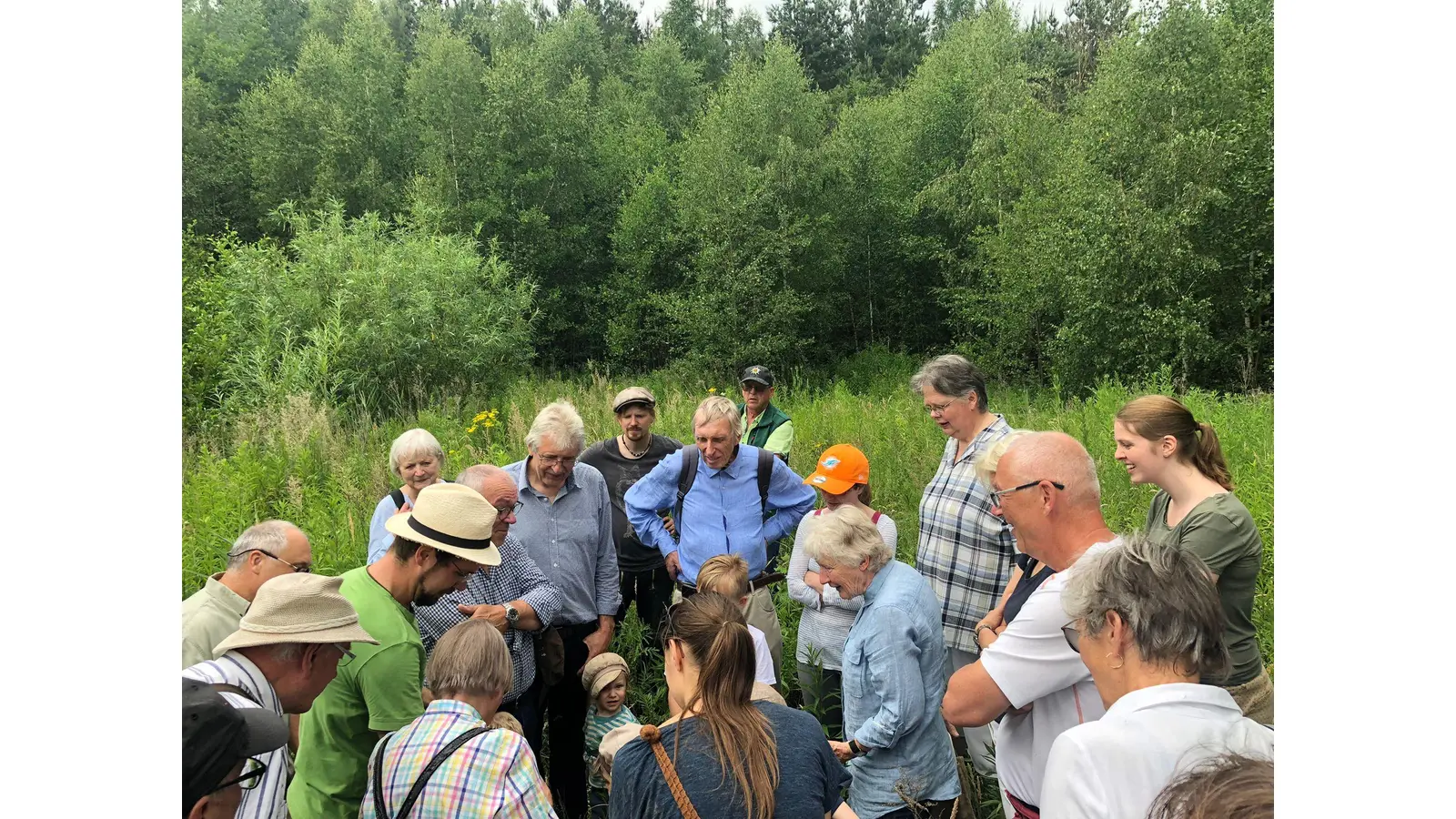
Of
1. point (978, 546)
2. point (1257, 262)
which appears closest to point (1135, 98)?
point (1257, 262)

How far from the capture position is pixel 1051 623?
2.06m

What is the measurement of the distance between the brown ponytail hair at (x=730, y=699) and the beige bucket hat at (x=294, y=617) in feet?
2.31

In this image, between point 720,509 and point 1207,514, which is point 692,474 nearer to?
point 720,509

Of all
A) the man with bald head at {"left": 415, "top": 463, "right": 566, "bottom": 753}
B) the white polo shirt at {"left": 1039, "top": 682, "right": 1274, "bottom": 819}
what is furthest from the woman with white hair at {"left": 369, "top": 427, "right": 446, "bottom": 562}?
the white polo shirt at {"left": 1039, "top": 682, "right": 1274, "bottom": 819}

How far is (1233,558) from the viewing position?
9.13 feet

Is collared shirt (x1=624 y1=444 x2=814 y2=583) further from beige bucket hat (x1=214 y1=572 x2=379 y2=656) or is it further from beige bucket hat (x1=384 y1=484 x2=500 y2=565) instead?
beige bucket hat (x1=214 y1=572 x2=379 y2=656)

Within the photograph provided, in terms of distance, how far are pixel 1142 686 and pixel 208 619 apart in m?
2.27

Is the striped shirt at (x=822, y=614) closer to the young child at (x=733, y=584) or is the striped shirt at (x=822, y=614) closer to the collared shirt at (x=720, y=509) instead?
the young child at (x=733, y=584)

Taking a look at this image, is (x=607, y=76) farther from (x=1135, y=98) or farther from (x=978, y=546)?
(x=978, y=546)

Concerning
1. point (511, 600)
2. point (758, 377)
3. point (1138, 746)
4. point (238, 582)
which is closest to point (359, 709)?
point (238, 582)

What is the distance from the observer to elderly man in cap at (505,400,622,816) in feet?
12.1

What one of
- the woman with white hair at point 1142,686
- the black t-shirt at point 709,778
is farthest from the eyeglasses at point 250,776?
the woman with white hair at point 1142,686

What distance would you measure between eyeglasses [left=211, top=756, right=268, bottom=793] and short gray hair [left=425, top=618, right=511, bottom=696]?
470 mm

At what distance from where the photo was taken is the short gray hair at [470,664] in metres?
2.36
